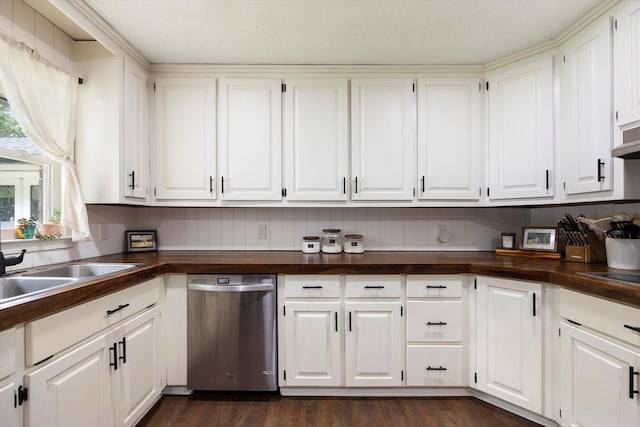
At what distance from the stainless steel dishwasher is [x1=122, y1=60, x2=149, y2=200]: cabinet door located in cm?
88

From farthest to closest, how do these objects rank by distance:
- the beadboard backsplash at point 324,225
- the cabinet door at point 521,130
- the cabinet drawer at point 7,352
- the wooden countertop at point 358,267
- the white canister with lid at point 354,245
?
the beadboard backsplash at point 324,225, the white canister with lid at point 354,245, the cabinet door at point 521,130, the wooden countertop at point 358,267, the cabinet drawer at point 7,352

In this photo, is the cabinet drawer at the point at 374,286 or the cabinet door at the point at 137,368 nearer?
the cabinet door at the point at 137,368

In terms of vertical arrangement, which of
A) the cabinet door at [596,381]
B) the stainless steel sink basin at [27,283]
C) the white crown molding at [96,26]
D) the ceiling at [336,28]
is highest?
the ceiling at [336,28]

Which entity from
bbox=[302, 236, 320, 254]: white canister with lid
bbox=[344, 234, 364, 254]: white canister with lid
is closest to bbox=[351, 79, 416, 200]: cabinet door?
bbox=[344, 234, 364, 254]: white canister with lid

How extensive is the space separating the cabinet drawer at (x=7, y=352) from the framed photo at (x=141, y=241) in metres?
1.58

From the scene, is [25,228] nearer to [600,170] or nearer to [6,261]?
[6,261]

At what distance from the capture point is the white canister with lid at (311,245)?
8.18 feet

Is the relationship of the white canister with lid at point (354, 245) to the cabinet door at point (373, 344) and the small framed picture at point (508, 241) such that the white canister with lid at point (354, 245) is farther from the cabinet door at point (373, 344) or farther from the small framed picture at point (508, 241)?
the small framed picture at point (508, 241)

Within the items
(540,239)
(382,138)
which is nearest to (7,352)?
(382,138)

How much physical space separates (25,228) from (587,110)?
327 cm

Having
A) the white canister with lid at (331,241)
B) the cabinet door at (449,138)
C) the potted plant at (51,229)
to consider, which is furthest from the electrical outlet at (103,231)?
the cabinet door at (449,138)

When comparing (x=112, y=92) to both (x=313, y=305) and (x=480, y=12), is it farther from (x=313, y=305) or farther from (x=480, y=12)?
(x=480, y=12)

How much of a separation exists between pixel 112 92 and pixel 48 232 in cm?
95

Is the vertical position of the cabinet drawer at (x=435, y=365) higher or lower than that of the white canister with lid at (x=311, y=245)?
lower
